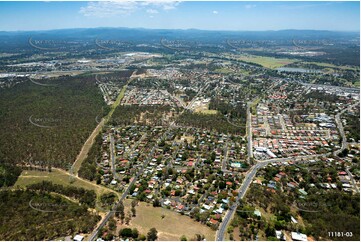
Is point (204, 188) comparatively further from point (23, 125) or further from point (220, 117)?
point (23, 125)

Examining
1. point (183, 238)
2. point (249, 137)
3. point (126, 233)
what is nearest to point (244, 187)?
point (183, 238)

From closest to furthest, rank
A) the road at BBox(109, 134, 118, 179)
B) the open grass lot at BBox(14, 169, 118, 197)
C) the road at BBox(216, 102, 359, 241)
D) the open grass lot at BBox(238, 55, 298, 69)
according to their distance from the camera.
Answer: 1. the road at BBox(216, 102, 359, 241)
2. the open grass lot at BBox(14, 169, 118, 197)
3. the road at BBox(109, 134, 118, 179)
4. the open grass lot at BBox(238, 55, 298, 69)

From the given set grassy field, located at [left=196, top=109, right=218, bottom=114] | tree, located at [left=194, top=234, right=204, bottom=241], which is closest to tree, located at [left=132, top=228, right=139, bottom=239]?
tree, located at [left=194, top=234, right=204, bottom=241]

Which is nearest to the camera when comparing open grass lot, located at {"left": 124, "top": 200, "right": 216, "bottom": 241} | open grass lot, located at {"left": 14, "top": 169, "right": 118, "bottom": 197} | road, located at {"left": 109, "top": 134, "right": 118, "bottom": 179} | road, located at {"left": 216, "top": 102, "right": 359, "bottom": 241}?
open grass lot, located at {"left": 124, "top": 200, "right": 216, "bottom": 241}

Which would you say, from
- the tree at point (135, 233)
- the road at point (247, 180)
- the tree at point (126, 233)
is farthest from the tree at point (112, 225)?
the road at point (247, 180)

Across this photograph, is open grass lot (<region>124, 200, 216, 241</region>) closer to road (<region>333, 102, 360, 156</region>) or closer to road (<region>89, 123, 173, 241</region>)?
road (<region>89, 123, 173, 241</region>)
